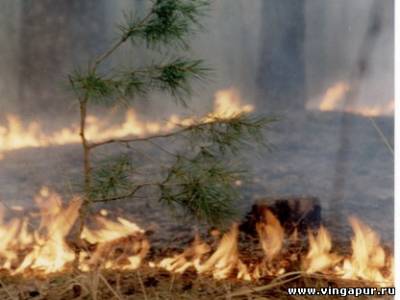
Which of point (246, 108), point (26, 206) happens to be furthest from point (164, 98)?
point (26, 206)

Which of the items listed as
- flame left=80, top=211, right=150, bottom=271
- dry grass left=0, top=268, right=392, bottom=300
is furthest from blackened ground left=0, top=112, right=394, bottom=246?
dry grass left=0, top=268, right=392, bottom=300

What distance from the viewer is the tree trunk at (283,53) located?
8.49 ft

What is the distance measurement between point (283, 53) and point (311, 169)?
1.59 ft

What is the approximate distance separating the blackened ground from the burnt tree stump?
0.16ft

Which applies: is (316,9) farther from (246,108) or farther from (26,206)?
(26,206)

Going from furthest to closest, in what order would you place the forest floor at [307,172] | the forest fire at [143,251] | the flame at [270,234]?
the forest floor at [307,172] < the flame at [270,234] < the forest fire at [143,251]

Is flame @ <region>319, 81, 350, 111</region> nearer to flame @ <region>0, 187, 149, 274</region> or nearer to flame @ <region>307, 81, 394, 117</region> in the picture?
flame @ <region>307, 81, 394, 117</region>

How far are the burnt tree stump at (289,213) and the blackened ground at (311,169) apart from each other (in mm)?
49

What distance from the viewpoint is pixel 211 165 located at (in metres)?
1.98

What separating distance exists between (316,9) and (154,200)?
3.33 ft

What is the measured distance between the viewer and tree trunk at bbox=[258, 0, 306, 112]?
8.49 ft

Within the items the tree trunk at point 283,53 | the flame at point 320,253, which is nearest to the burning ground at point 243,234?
the flame at point 320,253

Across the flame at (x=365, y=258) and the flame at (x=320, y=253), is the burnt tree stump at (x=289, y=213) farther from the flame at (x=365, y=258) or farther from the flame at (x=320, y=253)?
the flame at (x=365, y=258)

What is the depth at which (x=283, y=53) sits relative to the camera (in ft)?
8.51
